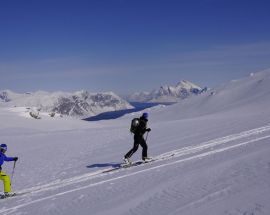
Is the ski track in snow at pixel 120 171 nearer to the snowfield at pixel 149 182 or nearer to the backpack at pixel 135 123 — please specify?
the snowfield at pixel 149 182

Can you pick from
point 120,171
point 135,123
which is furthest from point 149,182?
point 135,123

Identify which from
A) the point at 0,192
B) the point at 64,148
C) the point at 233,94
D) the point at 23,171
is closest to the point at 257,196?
the point at 0,192

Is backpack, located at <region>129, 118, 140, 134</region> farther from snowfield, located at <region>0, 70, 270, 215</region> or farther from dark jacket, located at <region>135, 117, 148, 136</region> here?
snowfield, located at <region>0, 70, 270, 215</region>

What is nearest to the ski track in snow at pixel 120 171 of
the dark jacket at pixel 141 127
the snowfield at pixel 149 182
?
the snowfield at pixel 149 182

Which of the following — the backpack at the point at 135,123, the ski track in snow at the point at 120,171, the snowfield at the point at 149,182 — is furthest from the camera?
the backpack at the point at 135,123

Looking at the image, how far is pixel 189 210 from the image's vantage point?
763 centimetres

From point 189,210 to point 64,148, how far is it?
57.5 feet

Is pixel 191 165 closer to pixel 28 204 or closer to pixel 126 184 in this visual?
pixel 126 184

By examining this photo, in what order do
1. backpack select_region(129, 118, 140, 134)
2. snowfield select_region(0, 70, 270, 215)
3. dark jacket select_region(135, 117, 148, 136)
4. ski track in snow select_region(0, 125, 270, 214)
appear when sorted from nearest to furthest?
snowfield select_region(0, 70, 270, 215) < ski track in snow select_region(0, 125, 270, 214) < backpack select_region(129, 118, 140, 134) < dark jacket select_region(135, 117, 148, 136)

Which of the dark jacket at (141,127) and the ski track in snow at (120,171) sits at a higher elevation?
the dark jacket at (141,127)

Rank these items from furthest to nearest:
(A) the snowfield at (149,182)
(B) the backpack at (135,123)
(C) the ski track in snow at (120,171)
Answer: (B) the backpack at (135,123) → (C) the ski track in snow at (120,171) → (A) the snowfield at (149,182)

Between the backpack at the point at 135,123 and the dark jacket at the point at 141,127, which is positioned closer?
the backpack at the point at 135,123

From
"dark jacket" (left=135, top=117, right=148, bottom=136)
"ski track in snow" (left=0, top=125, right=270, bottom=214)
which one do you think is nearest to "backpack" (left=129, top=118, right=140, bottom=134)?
"dark jacket" (left=135, top=117, right=148, bottom=136)

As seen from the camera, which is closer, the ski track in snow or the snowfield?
the snowfield
